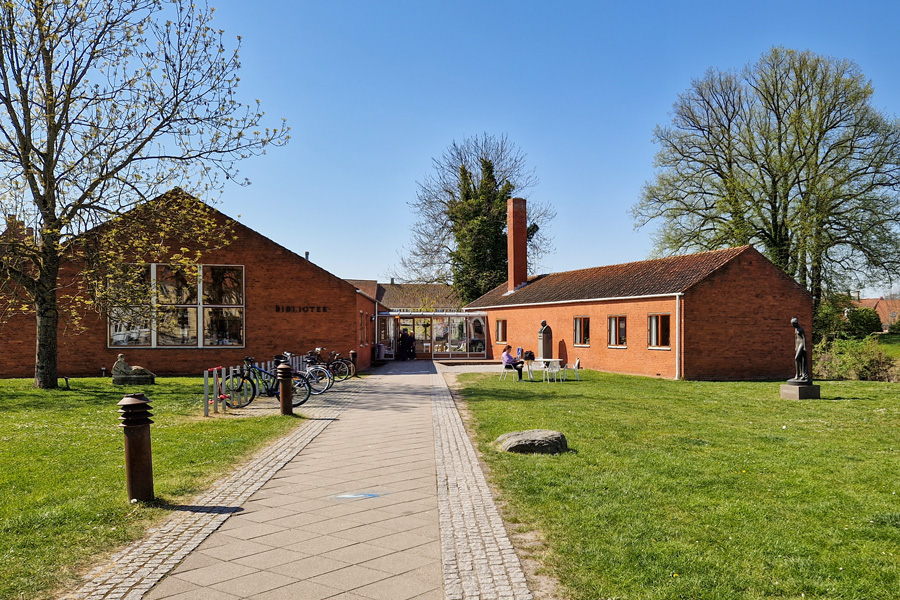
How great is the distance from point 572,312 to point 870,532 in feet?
74.7

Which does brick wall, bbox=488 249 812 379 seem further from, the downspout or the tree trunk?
the tree trunk

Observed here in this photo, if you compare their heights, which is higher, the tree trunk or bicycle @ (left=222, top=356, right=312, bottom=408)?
the tree trunk

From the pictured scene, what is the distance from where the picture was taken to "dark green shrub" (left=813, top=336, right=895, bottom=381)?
946 inches

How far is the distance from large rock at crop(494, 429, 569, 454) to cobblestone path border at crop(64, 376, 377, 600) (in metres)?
2.73

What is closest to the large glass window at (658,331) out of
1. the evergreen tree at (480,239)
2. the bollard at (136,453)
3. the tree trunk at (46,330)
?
the evergreen tree at (480,239)

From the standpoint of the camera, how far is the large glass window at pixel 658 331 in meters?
22.3

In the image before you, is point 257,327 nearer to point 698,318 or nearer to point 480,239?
point 698,318

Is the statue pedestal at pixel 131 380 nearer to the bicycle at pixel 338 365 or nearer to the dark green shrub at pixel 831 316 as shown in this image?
the bicycle at pixel 338 365

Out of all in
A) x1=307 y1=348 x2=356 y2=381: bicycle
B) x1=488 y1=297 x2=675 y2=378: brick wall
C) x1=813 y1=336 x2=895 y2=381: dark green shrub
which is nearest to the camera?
x1=307 y1=348 x2=356 y2=381: bicycle

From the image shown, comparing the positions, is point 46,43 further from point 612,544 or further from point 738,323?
point 738,323

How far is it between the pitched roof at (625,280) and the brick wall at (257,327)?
33.4 feet

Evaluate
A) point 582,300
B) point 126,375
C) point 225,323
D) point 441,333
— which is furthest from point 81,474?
point 441,333

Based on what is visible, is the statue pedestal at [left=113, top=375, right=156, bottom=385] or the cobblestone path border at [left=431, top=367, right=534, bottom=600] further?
the statue pedestal at [left=113, top=375, right=156, bottom=385]

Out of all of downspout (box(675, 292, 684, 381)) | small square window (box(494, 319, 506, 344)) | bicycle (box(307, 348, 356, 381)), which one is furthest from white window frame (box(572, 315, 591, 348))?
bicycle (box(307, 348, 356, 381))
